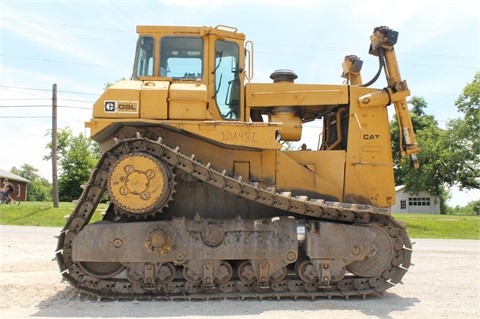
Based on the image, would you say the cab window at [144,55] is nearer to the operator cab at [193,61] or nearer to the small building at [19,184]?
the operator cab at [193,61]

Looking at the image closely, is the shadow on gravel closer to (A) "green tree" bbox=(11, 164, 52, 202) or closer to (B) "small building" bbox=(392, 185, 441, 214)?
(B) "small building" bbox=(392, 185, 441, 214)

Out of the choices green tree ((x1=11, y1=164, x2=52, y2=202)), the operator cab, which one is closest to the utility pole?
the operator cab

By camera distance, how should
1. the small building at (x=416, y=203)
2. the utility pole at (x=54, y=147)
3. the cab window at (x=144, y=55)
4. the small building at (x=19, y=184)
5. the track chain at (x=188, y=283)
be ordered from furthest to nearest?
the small building at (x=416, y=203)
the small building at (x=19, y=184)
the utility pole at (x=54, y=147)
the cab window at (x=144, y=55)
the track chain at (x=188, y=283)

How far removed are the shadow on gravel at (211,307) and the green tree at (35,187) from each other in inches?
3570

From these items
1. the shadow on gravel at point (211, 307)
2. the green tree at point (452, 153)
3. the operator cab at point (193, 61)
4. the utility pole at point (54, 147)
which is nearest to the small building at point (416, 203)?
the green tree at point (452, 153)

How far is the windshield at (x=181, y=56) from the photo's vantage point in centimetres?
856

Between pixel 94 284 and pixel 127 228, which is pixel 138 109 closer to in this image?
pixel 127 228

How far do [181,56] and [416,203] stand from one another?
65.2 metres

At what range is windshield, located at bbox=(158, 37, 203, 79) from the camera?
856 centimetres

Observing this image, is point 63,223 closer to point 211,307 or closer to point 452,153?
point 211,307

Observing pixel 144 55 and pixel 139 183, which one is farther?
pixel 144 55

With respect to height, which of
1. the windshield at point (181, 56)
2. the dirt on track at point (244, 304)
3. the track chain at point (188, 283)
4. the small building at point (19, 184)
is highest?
the windshield at point (181, 56)

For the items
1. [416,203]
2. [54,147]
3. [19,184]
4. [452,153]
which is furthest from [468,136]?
[19,184]

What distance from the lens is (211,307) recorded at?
7.06m
